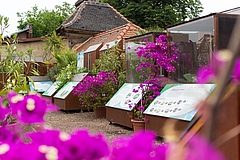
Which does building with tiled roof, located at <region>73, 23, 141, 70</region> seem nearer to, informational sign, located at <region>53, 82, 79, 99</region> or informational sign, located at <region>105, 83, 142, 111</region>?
informational sign, located at <region>53, 82, 79, 99</region>

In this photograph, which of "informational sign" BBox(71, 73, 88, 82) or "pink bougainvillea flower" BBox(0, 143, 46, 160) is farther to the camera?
"informational sign" BBox(71, 73, 88, 82)

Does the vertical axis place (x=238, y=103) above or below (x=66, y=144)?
below

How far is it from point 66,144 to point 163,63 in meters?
4.38

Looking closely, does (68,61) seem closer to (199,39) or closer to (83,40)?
(83,40)

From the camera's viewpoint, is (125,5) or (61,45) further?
(125,5)

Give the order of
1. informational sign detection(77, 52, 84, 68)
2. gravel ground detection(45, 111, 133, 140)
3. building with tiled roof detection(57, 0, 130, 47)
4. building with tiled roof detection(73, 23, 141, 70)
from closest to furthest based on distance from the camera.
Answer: gravel ground detection(45, 111, 133, 140) < building with tiled roof detection(73, 23, 141, 70) < informational sign detection(77, 52, 84, 68) < building with tiled roof detection(57, 0, 130, 47)

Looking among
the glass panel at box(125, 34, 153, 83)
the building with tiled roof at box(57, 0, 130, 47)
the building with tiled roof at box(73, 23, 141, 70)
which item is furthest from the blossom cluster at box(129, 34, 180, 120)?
the building with tiled roof at box(57, 0, 130, 47)

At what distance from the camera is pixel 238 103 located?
297 centimetres

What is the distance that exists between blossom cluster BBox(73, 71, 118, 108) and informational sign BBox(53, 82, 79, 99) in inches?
42.4

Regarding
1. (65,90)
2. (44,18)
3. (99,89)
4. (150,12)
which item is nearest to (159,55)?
(99,89)

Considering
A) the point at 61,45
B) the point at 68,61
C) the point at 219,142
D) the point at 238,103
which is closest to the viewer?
the point at 219,142

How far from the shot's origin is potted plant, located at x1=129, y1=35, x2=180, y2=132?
4.84 m

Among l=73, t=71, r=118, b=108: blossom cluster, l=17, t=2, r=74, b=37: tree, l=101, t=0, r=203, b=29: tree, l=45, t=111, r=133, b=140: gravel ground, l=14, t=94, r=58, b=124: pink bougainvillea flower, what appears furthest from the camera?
l=17, t=2, r=74, b=37: tree

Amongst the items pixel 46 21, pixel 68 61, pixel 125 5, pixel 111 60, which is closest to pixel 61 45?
pixel 68 61
